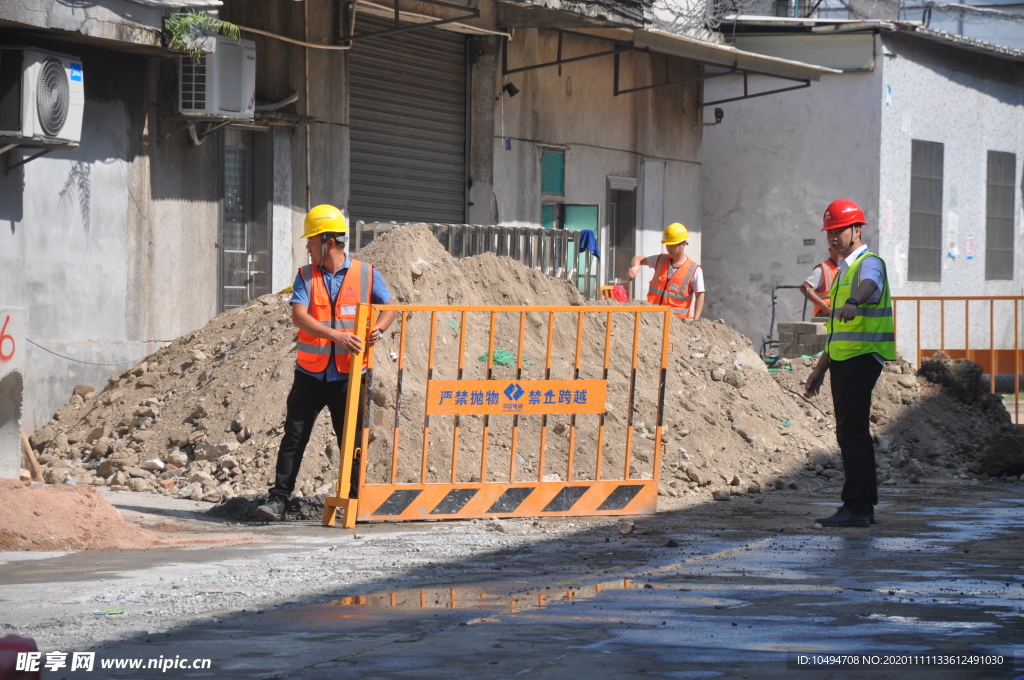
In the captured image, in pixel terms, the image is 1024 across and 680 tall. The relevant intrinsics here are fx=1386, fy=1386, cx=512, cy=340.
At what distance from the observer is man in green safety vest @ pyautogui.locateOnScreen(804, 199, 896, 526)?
8961mm

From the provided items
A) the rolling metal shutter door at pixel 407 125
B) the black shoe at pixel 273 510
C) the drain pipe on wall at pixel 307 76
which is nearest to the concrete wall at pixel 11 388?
the black shoe at pixel 273 510

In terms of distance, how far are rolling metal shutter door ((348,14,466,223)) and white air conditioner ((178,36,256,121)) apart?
2.59 m

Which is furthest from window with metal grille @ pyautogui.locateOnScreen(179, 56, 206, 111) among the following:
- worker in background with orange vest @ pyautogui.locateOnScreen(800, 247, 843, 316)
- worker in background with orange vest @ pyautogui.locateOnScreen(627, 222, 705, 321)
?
worker in background with orange vest @ pyautogui.locateOnScreen(800, 247, 843, 316)

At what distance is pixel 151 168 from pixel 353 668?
31.6ft

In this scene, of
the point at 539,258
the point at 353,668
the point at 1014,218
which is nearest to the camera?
the point at 353,668

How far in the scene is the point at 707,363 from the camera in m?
13.5

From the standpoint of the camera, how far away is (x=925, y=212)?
24203mm

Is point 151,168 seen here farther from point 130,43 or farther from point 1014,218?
point 1014,218

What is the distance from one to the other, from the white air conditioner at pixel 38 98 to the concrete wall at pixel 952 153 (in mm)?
14870

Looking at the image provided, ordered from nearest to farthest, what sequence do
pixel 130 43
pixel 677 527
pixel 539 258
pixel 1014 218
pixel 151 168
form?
pixel 677 527 → pixel 130 43 → pixel 151 168 → pixel 539 258 → pixel 1014 218

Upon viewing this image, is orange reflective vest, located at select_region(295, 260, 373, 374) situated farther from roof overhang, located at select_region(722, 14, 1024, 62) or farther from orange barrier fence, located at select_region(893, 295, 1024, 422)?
roof overhang, located at select_region(722, 14, 1024, 62)

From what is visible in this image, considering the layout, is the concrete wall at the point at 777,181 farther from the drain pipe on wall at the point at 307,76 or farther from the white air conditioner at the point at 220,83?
the white air conditioner at the point at 220,83

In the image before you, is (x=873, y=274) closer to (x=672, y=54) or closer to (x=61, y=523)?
(x=61, y=523)

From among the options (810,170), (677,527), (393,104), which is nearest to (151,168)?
(393,104)
